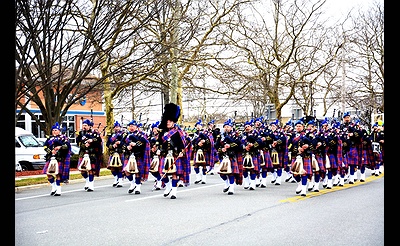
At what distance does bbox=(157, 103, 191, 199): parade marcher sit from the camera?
11391mm

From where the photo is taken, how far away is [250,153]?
43.2 feet

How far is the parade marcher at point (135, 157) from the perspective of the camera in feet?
Result: 42.3

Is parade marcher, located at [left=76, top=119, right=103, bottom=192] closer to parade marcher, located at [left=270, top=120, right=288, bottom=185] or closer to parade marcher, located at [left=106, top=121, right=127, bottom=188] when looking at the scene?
parade marcher, located at [left=106, top=121, right=127, bottom=188]

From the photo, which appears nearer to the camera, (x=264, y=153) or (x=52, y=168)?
(x=52, y=168)

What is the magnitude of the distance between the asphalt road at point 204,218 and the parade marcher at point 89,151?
1.92ft

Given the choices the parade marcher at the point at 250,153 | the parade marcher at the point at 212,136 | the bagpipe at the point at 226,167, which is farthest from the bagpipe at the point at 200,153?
the bagpipe at the point at 226,167

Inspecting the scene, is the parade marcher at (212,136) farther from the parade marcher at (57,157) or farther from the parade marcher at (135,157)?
the parade marcher at (57,157)

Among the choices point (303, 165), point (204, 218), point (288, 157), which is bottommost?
point (204, 218)

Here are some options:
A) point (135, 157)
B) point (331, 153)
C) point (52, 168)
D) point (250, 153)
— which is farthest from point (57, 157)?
point (331, 153)

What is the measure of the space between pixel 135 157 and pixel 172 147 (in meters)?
1.92

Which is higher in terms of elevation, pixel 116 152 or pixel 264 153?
pixel 116 152

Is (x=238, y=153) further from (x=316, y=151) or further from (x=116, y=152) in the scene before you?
(x=116, y=152)

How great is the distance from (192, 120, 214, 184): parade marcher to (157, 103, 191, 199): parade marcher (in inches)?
166

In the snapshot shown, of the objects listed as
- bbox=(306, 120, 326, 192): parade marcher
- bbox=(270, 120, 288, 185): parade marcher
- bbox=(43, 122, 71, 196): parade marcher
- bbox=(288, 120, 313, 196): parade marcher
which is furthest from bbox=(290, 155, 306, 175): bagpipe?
bbox=(43, 122, 71, 196): parade marcher
